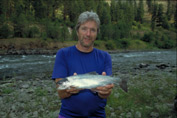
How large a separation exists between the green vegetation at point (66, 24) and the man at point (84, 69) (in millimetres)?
49470

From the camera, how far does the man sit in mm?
2666

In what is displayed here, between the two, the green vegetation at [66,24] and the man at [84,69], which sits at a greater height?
the green vegetation at [66,24]

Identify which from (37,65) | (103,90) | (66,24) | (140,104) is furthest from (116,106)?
(66,24)

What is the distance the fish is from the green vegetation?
4981 cm

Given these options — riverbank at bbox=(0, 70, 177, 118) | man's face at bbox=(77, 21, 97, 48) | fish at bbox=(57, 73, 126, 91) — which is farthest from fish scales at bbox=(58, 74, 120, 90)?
riverbank at bbox=(0, 70, 177, 118)

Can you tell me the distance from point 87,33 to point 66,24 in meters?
80.2

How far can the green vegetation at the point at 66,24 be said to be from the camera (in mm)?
55156

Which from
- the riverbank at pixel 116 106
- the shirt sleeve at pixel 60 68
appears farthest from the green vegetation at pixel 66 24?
the shirt sleeve at pixel 60 68

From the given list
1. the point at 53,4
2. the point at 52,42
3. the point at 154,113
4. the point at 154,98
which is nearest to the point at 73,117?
the point at 154,113

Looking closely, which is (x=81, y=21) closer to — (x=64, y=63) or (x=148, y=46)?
(x=64, y=63)

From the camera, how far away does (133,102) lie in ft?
22.0

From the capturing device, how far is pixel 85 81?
266 centimetres

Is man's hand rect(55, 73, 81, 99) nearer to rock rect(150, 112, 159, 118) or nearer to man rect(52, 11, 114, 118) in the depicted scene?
man rect(52, 11, 114, 118)

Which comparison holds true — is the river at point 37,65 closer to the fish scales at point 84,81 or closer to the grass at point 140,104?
the grass at point 140,104
